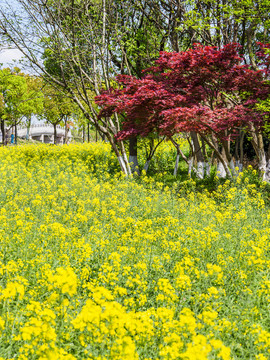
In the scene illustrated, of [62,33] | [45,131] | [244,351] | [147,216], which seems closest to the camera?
[244,351]

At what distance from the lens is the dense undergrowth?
2.10 meters

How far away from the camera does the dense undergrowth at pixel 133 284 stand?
2098 millimetres

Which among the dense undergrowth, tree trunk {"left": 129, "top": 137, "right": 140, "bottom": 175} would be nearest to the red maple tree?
the dense undergrowth

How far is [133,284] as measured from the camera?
3.66 meters

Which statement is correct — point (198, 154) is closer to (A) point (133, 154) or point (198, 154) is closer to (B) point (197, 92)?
(A) point (133, 154)

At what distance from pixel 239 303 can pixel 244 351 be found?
22.1 inches

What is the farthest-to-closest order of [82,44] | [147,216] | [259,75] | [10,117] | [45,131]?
[45,131], [10,117], [82,44], [259,75], [147,216]

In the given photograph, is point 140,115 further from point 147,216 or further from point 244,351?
point 244,351

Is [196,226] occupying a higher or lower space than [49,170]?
lower

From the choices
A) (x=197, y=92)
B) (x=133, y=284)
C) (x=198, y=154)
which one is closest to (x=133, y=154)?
(x=198, y=154)

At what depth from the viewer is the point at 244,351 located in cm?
278

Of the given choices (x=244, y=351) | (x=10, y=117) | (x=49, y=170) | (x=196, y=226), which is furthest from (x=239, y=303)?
(x=10, y=117)

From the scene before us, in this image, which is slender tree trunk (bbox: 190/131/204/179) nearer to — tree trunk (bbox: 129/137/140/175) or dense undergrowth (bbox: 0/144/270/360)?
tree trunk (bbox: 129/137/140/175)

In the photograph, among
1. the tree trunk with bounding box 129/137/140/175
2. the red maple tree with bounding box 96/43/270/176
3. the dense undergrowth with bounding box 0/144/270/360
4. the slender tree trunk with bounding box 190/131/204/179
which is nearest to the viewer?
the dense undergrowth with bounding box 0/144/270/360
